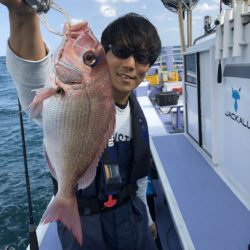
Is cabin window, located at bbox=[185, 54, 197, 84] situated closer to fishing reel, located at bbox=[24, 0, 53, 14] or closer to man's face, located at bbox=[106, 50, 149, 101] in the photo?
man's face, located at bbox=[106, 50, 149, 101]

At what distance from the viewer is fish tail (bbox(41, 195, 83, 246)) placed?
4.66ft

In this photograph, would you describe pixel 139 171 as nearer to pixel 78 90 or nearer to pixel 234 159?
pixel 78 90

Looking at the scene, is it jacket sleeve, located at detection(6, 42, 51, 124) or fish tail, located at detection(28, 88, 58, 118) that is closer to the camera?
fish tail, located at detection(28, 88, 58, 118)

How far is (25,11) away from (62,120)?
45 cm

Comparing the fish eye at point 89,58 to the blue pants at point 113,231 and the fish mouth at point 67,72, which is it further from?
the blue pants at point 113,231

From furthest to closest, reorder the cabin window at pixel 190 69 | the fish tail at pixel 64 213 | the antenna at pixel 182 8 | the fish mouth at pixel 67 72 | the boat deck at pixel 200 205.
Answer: the antenna at pixel 182 8 → the cabin window at pixel 190 69 → the boat deck at pixel 200 205 → the fish tail at pixel 64 213 → the fish mouth at pixel 67 72

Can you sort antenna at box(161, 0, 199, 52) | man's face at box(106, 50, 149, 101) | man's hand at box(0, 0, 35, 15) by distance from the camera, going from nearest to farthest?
1. man's hand at box(0, 0, 35, 15)
2. man's face at box(106, 50, 149, 101)
3. antenna at box(161, 0, 199, 52)

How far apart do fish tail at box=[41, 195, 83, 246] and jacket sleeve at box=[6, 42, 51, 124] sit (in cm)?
46

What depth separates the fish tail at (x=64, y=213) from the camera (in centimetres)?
142

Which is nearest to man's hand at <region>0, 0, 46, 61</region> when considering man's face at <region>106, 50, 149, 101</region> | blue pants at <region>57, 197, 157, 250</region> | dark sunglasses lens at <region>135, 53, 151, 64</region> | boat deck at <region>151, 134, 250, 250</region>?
man's face at <region>106, 50, 149, 101</region>

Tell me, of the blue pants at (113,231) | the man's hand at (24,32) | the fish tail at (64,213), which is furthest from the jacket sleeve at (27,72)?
the blue pants at (113,231)

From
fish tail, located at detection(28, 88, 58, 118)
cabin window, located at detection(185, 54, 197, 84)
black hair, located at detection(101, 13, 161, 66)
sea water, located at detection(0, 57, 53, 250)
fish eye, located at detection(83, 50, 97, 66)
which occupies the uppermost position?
black hair, located at detection(101, 13, 161, 66)

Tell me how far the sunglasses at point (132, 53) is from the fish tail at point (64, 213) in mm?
885

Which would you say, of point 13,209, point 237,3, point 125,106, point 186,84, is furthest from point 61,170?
point 13,209
